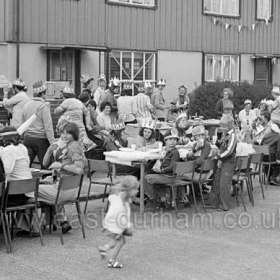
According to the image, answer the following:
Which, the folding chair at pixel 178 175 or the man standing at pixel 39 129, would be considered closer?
the folding chair at pixel 178 175

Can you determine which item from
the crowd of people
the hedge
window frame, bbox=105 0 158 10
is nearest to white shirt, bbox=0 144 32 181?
the crowd of people

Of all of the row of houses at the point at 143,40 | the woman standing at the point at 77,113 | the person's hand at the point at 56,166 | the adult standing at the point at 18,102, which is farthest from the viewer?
the row of houses at the point at 143,40

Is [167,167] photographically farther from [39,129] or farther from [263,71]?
[263,71]

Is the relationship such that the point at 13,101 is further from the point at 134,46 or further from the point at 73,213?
the point at 134,46

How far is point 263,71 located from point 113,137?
14.5 m

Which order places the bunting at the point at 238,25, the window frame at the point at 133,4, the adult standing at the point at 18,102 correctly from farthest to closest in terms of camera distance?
the bunting at the point at 238,25
the window frame at the point at 133,4
the adult standing at the point at 18,102

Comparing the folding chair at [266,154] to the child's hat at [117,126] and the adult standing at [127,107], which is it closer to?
the child's hat at [117,126]

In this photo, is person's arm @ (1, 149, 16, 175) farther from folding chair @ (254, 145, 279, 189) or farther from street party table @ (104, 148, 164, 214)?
folding chair @ (254, 145, 279, 189)

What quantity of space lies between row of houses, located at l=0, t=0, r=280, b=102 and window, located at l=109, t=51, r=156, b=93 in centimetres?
3

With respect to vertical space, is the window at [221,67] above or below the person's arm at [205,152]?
above

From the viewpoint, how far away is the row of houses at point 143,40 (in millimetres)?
19047

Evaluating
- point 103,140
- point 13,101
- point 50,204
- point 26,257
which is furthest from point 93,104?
point 26,257

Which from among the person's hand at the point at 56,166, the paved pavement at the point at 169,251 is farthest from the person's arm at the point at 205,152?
the person's hand at the point at 56,166

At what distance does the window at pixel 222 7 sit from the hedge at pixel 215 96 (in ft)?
10.5
